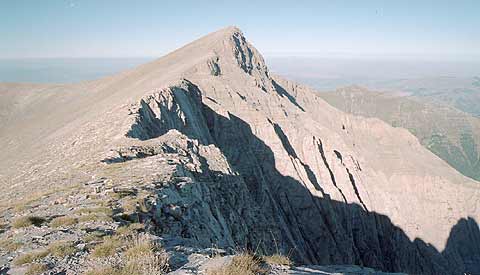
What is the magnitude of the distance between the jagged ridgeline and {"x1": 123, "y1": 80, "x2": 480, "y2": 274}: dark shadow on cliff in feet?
0.62

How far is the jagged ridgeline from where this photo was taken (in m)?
13.6

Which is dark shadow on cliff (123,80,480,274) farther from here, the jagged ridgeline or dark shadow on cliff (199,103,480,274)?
the jagged ridgeline

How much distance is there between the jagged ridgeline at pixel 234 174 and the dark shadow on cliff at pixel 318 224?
0.19 m

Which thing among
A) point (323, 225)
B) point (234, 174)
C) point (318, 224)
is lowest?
point (323, 225)

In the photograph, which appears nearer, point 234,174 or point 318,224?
point 234,174

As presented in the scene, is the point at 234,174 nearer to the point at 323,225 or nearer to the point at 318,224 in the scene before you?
the point at 318,224

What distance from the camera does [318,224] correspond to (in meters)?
48.6

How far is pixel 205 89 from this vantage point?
4950 cm

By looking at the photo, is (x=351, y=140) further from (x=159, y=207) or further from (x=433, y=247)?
(x=159, y=207)

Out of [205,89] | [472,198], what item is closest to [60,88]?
[205,89]

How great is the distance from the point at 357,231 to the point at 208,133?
28901 millimetres

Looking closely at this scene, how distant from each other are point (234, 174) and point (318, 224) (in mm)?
23995

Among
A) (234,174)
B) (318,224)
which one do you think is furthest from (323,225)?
(234,174)

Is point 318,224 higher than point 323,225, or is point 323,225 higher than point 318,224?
point 318,224
